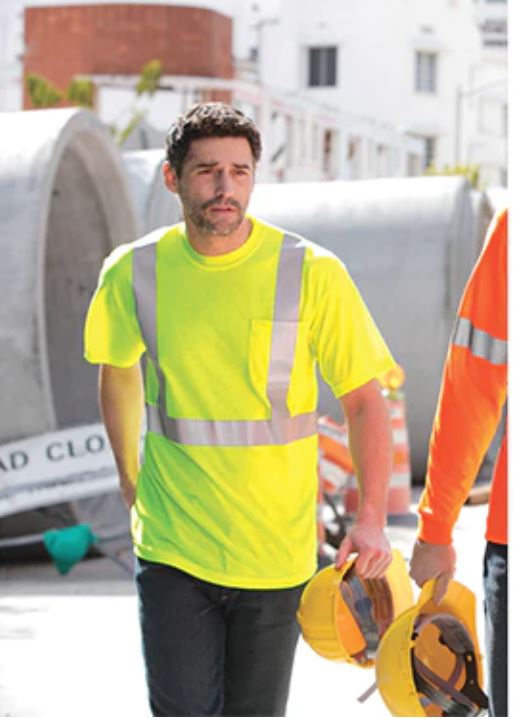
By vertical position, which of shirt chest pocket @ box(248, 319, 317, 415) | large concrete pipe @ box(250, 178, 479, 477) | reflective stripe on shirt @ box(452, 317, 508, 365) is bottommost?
large concrete pipe @ box(250, 178, 479, 477)

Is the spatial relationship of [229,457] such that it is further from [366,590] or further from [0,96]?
[0,96]

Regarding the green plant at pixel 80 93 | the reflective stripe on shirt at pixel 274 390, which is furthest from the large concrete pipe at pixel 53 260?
the green plant at pixel 80 93

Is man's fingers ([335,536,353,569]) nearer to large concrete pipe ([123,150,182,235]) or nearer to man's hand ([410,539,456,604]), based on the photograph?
man's hand ([410,539,456,604])

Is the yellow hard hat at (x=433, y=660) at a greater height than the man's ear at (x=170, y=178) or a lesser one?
lesser

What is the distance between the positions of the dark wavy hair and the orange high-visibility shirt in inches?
34.1

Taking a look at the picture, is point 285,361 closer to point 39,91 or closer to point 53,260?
point 53,260

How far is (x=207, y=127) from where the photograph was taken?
16.0 feet

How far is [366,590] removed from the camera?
4.92 meters

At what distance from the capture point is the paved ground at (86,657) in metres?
7.39

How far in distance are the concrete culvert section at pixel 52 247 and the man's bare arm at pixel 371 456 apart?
6.31 m

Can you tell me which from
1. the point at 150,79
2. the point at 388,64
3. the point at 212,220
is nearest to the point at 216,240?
the point at 212,220

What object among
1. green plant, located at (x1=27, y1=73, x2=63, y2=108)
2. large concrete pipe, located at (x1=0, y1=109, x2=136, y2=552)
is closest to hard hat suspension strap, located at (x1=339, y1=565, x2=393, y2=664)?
large concrete pipe, located at (x1=0, y1=109, x2=136, y2=552)

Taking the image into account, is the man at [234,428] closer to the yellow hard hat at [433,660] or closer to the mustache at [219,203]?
the mustache at [219,203]

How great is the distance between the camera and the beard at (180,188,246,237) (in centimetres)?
486
